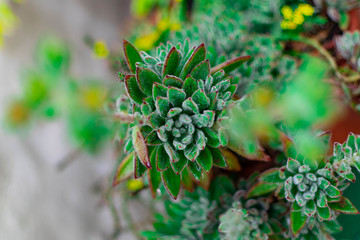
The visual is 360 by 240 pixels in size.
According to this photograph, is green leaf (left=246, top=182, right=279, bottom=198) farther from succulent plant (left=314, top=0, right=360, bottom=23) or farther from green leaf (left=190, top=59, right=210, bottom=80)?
succulent plant (left=314, top=0, right=360, bottom=23)

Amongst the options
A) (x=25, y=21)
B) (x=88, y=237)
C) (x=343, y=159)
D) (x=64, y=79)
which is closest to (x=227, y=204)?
(x=343, y=159)

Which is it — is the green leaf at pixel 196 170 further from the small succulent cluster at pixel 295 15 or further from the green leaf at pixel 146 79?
the small succulent cluster at pixel 295 15

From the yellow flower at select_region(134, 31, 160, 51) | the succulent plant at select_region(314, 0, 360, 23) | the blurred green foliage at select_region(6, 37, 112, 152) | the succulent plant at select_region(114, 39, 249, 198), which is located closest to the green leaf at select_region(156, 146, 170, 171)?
the succulent plant at select_region(114, 39, 249, 198)

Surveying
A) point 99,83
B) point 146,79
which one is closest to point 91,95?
point 99,83

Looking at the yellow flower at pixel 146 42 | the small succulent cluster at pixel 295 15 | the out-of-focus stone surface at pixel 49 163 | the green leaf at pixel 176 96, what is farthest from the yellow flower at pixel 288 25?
the out-of-focus stone surface at pixel 49 163

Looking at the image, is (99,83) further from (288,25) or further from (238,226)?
(238,226)
